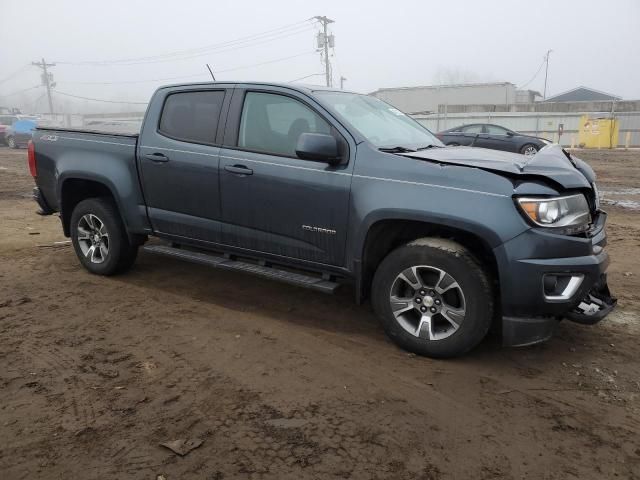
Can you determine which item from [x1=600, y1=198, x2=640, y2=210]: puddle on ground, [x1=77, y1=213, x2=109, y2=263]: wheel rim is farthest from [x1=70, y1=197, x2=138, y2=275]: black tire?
[x1=600, y1=198, x2=640, y2=210]: puddle on ground

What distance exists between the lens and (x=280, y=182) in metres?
3.90

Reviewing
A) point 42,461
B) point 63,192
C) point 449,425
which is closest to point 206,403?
point 42,461

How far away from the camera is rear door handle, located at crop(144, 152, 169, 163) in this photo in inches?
178

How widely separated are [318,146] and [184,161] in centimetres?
145

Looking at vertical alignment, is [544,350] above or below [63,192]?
below

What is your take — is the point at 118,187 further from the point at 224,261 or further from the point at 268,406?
the point at 268,406

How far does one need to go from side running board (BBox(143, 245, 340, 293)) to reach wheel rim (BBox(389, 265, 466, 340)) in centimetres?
51

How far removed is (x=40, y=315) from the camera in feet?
14.0

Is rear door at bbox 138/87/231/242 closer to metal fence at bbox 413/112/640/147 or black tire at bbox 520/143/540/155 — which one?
black tire at bbox 520/143/540/155

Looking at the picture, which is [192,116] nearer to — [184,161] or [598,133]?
[184,161]

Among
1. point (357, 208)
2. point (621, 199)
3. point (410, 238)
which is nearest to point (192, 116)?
point (357, 208)

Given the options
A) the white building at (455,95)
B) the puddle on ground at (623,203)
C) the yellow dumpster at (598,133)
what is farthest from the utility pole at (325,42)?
the puddle on ground at (623,203)

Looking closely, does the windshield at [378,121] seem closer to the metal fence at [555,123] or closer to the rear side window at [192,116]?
the rear side window at [192,116]

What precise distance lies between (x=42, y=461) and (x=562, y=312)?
9.76 feet
